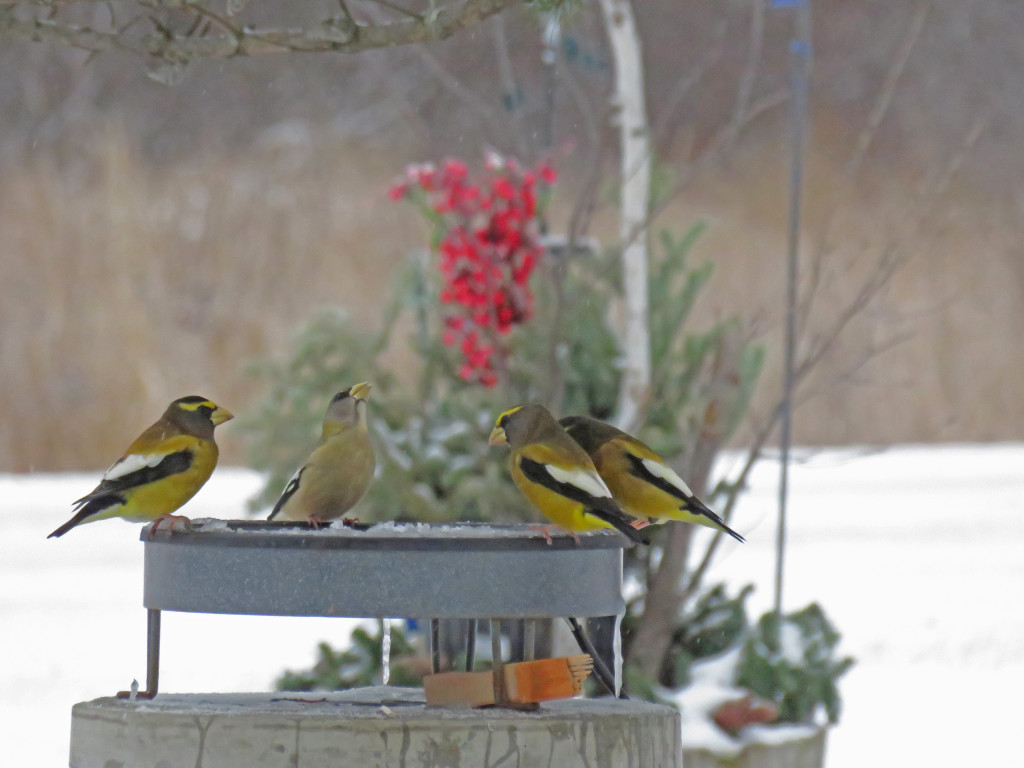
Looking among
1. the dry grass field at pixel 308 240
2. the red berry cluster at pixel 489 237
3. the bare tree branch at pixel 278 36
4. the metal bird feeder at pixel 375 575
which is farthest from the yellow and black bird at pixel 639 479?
the dry grass field at pixel 308 240

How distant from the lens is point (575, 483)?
81.7 inches

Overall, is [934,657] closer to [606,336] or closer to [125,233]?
[606,336]

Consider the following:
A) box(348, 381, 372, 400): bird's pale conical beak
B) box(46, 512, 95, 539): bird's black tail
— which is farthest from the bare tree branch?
box(46, 512, 95, 539): bird's black tail

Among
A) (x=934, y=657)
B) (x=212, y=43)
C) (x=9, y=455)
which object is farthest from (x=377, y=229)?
(x=212, y=43)

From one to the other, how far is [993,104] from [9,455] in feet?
28.2

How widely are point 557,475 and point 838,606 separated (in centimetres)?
525

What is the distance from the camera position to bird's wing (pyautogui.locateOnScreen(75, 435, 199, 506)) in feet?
7.11

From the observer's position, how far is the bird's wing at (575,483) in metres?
2.05

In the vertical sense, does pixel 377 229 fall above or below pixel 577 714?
above

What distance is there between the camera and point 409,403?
426 cm

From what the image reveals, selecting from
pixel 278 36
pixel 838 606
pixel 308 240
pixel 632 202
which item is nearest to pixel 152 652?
pixel 278 36

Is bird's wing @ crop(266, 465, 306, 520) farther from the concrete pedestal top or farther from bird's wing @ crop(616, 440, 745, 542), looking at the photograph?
bird's wing @ crop(616, 440, 745, 542)

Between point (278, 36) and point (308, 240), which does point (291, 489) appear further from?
point (308, 240)

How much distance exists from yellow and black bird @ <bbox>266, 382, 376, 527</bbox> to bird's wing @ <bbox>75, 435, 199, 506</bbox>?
0.17 metres
